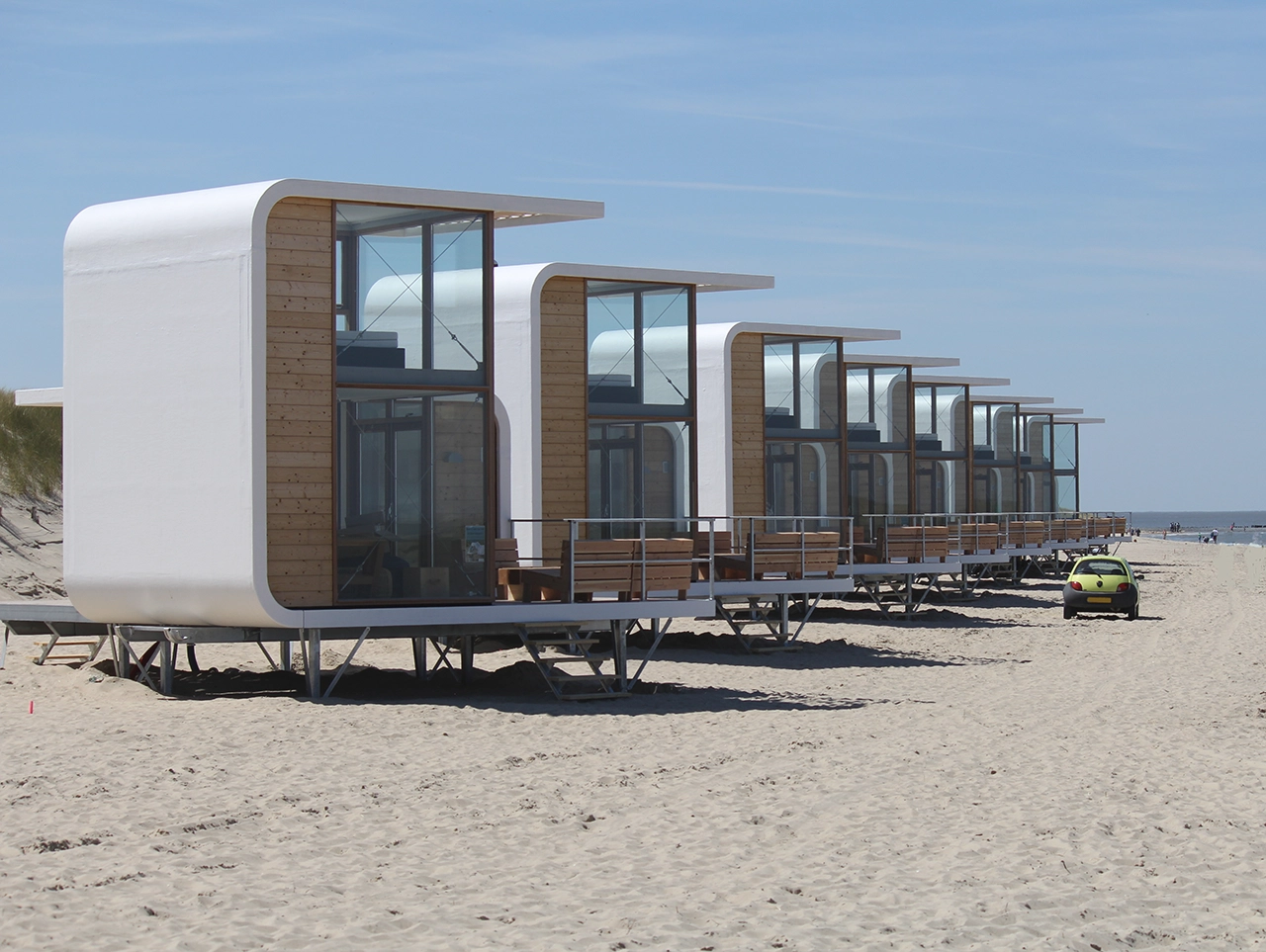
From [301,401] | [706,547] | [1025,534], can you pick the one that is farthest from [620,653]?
[1025,534]

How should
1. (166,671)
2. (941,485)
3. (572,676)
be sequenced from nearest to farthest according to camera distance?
(166,671), (572,676), (941,485)

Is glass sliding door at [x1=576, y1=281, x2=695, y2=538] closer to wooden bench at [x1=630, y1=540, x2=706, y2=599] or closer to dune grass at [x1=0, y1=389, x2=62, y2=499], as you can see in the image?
wooden bench at [x1=630, y1=540, x2=706, y2=599]

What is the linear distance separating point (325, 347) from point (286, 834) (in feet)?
19.9

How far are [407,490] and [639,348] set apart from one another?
5.28 m

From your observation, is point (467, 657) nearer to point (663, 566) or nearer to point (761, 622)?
point (663, 566)

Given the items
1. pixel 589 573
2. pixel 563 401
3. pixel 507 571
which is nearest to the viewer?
pixel 589 573

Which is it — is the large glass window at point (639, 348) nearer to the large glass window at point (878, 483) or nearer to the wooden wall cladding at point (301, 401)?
the wooden wall cladding at point (301, 401)

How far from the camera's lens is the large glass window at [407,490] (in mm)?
13719

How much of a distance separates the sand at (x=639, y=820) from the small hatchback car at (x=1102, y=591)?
35.6ft

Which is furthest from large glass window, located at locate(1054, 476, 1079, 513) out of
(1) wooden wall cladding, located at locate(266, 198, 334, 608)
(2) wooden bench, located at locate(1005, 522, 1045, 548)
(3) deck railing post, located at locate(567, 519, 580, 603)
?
(1) wooden wall cladding, located at locate(266, 198, 334, 608)

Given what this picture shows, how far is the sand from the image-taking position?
702 cm

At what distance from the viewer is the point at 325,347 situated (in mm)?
13719

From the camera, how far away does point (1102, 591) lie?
26.6 meters

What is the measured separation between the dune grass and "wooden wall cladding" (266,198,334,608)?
856 inches
